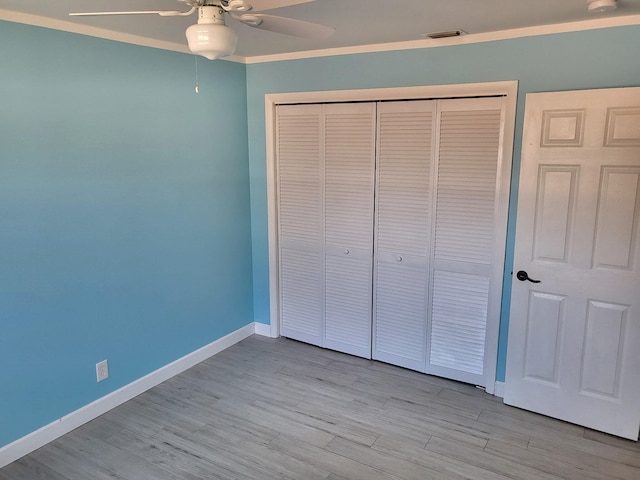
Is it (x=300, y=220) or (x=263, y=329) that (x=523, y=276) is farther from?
(x=263, y=329)

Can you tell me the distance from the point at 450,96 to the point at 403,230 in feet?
3.13

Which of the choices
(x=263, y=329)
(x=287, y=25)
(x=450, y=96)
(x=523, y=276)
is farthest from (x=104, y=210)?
(x=523, y=276)

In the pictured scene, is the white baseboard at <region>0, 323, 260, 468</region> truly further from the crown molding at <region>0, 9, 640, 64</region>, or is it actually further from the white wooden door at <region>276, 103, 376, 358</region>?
the crown molding at <region>0, 9, 640, 64</region>

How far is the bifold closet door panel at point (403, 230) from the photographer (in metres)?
3.21

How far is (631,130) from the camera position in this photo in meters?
2.45

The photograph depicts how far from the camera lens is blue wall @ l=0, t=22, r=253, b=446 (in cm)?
245

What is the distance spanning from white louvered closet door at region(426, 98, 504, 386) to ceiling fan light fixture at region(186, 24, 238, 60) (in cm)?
182

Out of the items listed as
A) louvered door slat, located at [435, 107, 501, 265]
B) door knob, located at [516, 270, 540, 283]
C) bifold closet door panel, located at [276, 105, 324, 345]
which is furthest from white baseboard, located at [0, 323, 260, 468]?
door knob, located at [516, 270, 540, 283]

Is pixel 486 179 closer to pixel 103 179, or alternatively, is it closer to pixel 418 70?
pixel 418 70

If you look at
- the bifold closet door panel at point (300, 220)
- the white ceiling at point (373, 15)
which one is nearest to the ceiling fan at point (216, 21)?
the white ceiling at point (373, 15)

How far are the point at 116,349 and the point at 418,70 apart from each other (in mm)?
2672

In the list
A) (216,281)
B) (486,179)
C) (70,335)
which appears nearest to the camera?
(70,335)

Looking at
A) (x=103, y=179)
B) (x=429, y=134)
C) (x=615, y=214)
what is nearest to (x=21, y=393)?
(x=103, y=179)

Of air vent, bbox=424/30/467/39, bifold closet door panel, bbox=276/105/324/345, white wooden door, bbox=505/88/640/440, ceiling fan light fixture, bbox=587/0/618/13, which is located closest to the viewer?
ceiling fan light fixture, bbox=587/0/618/13
